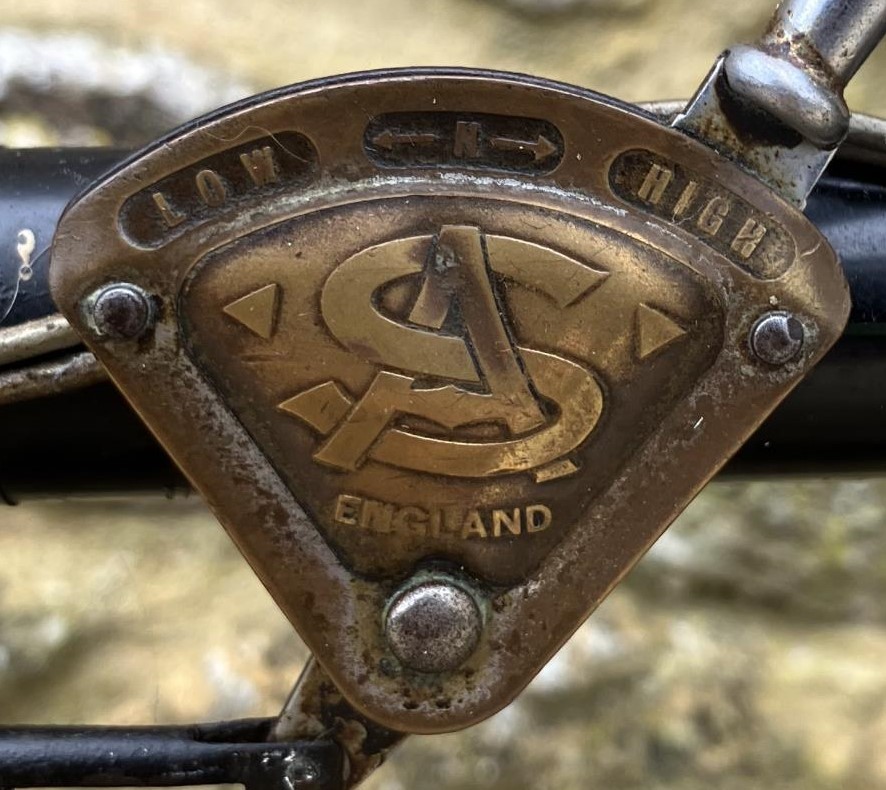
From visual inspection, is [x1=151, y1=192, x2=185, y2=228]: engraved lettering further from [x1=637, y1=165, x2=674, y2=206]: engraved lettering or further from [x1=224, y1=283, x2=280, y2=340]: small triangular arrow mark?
[x1=637, y1=165, x2=674, y2=206]: engraved lettering

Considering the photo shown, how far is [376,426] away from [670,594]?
0.63 m

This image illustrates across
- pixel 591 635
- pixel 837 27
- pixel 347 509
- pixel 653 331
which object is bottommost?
pixel 591 635

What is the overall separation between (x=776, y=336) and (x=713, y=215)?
0.18ft

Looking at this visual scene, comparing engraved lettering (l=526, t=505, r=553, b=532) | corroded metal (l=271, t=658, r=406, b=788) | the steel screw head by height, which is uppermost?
engraved lettering (l=526, t=505, r=553, b=532)

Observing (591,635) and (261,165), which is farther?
(591,635)

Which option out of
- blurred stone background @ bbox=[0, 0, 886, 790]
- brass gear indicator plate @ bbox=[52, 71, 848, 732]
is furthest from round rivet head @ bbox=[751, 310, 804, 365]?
blurred stone background @ bbox=[0, 0, 886, 790]

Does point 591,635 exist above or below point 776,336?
below

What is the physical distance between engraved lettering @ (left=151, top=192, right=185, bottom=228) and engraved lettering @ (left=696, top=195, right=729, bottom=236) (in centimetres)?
19

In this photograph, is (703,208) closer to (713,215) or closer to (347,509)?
(713,215)

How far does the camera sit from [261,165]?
0.36 m

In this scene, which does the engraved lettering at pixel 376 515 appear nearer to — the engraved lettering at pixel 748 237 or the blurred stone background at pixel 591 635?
the engraved lettering at pixel 748 237

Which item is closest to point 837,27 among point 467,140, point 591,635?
point 467,140

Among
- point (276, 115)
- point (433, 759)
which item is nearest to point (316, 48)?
point (276, 115)

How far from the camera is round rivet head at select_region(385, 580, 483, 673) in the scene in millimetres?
399
